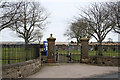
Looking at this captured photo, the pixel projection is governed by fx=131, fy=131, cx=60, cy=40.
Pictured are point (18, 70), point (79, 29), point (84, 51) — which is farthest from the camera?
point (79, 29)

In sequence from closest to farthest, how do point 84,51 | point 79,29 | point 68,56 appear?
point 84,51
point 68,56
point 79,29

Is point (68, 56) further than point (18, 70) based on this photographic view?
Yes

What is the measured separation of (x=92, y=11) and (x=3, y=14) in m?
15.2

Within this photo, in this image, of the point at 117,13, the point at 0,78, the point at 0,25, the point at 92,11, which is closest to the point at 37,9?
the point at 92,11

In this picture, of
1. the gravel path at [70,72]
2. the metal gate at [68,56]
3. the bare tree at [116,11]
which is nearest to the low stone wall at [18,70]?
the gravel path at [70,72]

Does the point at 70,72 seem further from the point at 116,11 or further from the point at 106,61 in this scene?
the point at 116,11

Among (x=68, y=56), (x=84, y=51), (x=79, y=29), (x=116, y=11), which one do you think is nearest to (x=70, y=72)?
(x=84, y=51)

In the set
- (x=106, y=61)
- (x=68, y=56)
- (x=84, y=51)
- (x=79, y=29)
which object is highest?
(x=79, y=29)

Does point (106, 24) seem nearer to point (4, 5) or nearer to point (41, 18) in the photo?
point (41, 18)

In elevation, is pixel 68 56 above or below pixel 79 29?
below

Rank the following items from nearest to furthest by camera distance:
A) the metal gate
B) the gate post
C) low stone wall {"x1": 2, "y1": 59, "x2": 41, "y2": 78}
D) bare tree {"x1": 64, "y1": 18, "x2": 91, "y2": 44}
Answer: low stone wall {"x1": 2, "y1": 59, "x2": 41, "y2": 78} < the gate post < the metal gate < bare tree {"x1": 64, "y1": 18, "x2": 91, "y2": 44}

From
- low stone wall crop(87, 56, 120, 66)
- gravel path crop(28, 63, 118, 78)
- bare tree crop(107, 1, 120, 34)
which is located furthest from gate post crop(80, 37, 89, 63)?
bare tree crop(107, 1, 120, 34)

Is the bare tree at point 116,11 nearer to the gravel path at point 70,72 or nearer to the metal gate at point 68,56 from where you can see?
the metal gate at point 68,56

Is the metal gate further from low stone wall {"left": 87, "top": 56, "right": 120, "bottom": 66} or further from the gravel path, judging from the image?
the gravel path
